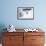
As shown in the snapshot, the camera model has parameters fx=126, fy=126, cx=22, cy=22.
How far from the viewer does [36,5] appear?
166 inches

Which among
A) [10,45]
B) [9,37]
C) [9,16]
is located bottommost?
[10,45]

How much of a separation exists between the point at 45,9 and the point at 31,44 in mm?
1292

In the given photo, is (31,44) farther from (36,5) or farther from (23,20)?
(36,5)

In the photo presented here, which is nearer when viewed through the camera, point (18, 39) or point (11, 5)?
point (18, 39)

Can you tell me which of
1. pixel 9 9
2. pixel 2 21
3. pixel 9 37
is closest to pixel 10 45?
pixel 9 37

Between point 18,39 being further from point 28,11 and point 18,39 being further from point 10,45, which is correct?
point 28,11

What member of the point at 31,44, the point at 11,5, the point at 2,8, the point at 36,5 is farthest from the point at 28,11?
the point at 31,44

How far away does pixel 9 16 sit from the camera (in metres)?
4.22

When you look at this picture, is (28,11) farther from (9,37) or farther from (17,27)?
(9,37)

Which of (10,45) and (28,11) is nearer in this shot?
(10,45)

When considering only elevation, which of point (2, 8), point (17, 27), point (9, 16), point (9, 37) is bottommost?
point (9, 37)

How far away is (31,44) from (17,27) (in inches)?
33.1

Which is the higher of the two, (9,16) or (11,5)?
(11,5)

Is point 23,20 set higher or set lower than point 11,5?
lower
